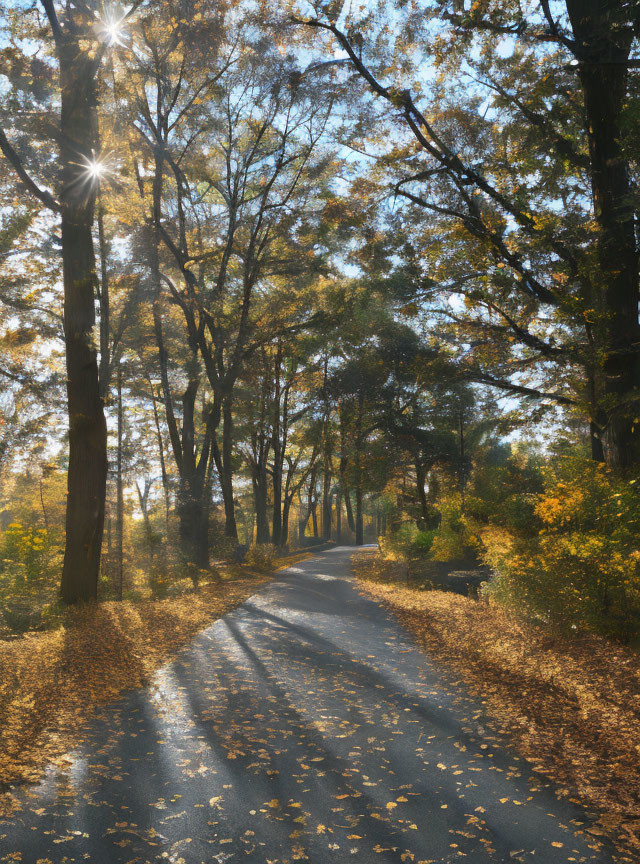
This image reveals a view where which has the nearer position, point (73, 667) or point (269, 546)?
point (73, 667)

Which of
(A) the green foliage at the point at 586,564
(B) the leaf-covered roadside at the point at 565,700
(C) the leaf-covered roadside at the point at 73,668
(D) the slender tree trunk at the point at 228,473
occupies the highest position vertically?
(D) the slender tree trunk at the point at 228,473

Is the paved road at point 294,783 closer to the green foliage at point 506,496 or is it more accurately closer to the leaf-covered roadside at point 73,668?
the leaf-covered roadside at point 73,668

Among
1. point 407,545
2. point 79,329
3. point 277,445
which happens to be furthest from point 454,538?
point 277,445

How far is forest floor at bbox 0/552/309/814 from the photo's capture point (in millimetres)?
4492

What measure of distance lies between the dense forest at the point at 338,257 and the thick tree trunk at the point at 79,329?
4cm

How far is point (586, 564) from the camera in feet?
22.9

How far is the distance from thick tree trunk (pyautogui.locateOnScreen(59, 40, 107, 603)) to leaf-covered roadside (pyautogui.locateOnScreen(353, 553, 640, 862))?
5851 millimetres

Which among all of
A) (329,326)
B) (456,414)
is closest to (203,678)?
(329,326)

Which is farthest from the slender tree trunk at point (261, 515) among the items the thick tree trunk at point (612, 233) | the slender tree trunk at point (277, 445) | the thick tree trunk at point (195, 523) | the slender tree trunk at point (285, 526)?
the thick tree trunk at point (612, 233)

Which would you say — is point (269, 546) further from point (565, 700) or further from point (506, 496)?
point (565, 700)

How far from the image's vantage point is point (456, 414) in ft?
80.1

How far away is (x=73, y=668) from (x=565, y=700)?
16.6ft

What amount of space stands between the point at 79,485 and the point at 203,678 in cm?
543

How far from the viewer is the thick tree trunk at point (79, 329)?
1061 cm
